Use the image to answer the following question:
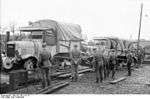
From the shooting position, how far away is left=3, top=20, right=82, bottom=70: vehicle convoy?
1276 centimetres

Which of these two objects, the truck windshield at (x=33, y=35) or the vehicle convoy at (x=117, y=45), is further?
the vehicle convoy at (x=117, y=45)

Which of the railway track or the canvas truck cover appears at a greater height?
the canvas truck cover

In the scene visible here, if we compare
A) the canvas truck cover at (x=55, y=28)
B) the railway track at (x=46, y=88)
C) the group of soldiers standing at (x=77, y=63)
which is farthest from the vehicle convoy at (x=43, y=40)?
the group of soldiers standing at (x=77, y=63)

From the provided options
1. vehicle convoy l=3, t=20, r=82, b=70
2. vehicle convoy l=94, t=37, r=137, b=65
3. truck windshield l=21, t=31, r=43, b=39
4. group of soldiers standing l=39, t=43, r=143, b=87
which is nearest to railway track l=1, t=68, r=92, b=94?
group of soldiers standing l=39, t=43, r=143, b=87

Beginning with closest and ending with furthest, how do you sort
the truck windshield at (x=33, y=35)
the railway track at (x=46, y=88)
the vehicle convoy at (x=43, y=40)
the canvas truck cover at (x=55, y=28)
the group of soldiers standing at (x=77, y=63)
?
1. the railway track at (x=46, y=88)
2. the group of soldiers standing at (x=77, y=63)
3. the vehicle convoy at (x=43, y=40)
4. the truck windshield at (x=33, y=35)
5. the canvas truck cover at (x=55, y=28)

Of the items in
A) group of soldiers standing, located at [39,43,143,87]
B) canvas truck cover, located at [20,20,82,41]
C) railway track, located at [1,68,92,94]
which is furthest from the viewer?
canvas truck cover, located at [20,20,82,41]

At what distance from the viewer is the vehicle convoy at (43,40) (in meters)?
12.8

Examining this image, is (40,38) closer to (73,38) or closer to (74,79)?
(73,38)

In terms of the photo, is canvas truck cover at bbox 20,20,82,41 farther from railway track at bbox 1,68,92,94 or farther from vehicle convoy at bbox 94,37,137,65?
railway track at bbox 1,68,92,94

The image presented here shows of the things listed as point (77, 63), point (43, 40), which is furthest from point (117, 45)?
point (77, 63)

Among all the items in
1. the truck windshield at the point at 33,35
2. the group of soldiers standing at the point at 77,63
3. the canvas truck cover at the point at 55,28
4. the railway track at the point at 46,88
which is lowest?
the railway track at the point at 46,88

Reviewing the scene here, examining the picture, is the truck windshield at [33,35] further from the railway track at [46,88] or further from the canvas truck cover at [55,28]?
the railway track at [46,88]

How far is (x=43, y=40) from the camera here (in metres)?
13.5

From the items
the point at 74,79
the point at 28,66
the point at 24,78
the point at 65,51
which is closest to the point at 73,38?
the point at 65,51
